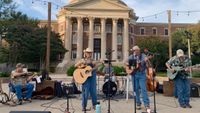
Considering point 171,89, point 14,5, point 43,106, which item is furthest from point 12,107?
point 14,5

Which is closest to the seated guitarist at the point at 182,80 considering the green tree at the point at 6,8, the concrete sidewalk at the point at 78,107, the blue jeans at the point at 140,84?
the concrete sidewalk at the point at 78,107

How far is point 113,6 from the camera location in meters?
74.6

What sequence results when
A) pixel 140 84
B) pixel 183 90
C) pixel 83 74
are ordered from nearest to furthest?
pixel 140 84, pixel 83 74, pixel 183 90

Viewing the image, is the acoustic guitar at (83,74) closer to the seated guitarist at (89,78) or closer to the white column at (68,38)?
the seated guitarist at (89,78)

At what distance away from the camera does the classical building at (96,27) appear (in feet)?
240

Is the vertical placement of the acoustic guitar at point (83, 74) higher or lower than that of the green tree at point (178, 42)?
lower

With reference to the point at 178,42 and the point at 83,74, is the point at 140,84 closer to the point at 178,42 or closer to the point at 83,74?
the point at 83,74

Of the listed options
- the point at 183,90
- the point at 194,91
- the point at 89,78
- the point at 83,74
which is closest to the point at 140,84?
the point at 89,78

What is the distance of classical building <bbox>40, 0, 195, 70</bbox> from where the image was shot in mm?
73125

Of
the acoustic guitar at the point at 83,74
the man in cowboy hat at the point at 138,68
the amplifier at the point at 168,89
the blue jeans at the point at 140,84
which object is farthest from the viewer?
the amplifier at the point at 168,89

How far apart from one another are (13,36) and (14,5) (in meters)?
5.54

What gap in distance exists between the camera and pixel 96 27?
77.7 meters

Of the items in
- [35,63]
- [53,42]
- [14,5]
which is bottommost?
[35,63]

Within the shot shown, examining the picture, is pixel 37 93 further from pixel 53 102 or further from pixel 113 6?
pixel 113 6
